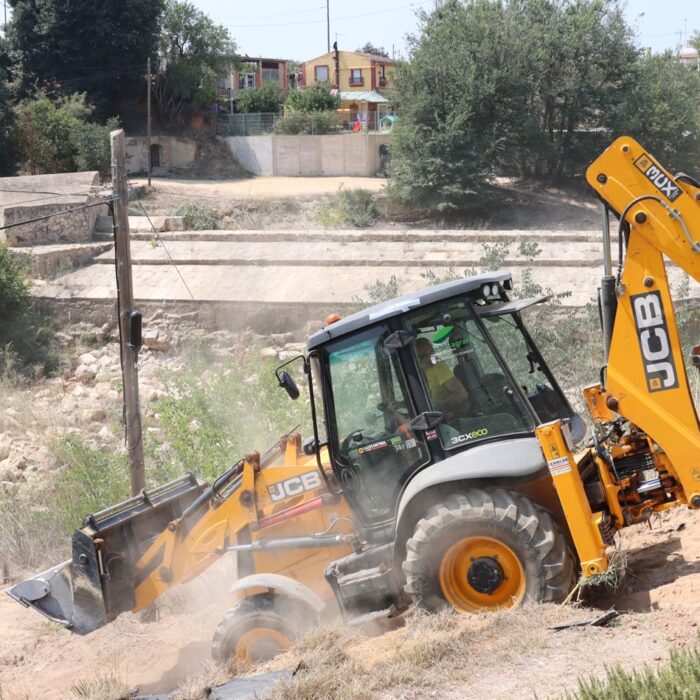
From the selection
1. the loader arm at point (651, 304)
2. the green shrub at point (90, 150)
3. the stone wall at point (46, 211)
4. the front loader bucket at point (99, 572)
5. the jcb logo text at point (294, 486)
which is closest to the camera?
the loader arm at point (651, 304)

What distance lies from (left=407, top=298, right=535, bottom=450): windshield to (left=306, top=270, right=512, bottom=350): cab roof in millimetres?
77

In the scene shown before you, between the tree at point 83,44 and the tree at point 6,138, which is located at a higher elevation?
the tree at point 83,44

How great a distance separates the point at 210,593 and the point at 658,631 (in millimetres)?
4342

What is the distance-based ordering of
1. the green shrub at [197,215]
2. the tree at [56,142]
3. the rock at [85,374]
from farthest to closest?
the tree at [56,142] → the green shrub at [197,215] → the rock at [85,374]

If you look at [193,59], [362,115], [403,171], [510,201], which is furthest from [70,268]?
[362,115]

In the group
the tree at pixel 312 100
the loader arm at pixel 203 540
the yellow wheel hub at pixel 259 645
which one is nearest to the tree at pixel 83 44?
the tree at pixel 312 100

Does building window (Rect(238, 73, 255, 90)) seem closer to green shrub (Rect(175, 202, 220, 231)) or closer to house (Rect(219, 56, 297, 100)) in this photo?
house (Rect(219, 56, 297, 100))

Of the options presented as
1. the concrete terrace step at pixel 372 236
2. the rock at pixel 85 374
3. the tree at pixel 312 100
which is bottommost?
the rock at pixel 85 374

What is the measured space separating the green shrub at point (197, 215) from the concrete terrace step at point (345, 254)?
340cm

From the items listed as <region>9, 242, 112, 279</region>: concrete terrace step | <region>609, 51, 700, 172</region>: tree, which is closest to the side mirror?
<region>9, 242, 112, 279</region>: concrete terrace step

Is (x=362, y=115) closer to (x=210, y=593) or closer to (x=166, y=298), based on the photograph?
(x=166, y=298)

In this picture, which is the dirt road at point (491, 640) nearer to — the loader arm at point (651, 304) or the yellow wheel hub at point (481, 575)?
the yellow wheel hub at point (481, 575)

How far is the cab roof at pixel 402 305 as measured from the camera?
6.73 meters

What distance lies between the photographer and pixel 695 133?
3978 centimetres
